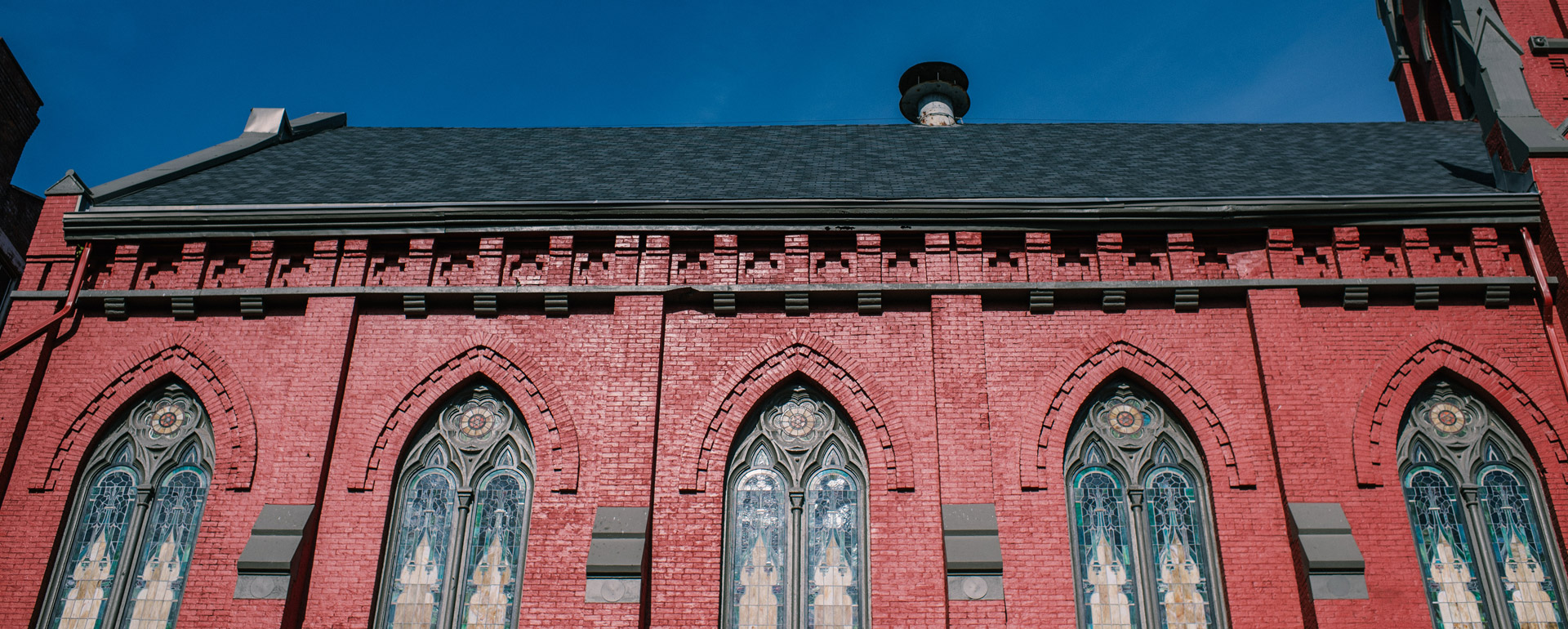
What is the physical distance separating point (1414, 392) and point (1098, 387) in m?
3.09

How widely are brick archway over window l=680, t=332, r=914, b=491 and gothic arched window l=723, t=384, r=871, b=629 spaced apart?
20cm

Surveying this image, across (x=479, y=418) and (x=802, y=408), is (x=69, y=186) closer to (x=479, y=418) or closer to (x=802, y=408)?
(x=479, y=418)

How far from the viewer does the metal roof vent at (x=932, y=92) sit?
21.0m

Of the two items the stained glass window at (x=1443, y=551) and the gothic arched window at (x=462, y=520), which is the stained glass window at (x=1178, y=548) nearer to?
the stained glass window at (x=1443, y=551)

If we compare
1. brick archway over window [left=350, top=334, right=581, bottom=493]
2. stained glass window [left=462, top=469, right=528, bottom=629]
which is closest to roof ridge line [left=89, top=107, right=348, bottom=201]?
brick archway over window [left=350, top=334, right=581, bottom=493]

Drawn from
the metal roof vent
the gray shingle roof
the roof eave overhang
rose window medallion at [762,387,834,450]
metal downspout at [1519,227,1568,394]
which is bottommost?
rose window medallion at [762,387,834,450]

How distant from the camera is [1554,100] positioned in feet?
49.8

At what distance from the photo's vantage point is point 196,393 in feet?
37.0

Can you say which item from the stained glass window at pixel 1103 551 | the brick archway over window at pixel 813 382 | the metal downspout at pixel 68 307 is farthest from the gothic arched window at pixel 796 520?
the metal downspout at pixel 68 307

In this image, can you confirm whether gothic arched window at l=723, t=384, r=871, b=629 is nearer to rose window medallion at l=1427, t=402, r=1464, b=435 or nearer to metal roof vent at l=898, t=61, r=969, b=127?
rose window medallion at l=1427, t=402, r=1464, b=435

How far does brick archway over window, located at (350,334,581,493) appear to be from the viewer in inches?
422

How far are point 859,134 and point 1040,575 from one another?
8.56 meters

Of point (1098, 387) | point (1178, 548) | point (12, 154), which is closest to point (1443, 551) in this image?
point (1178, 548)

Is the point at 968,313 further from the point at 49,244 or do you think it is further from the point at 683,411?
the point at 49,244
